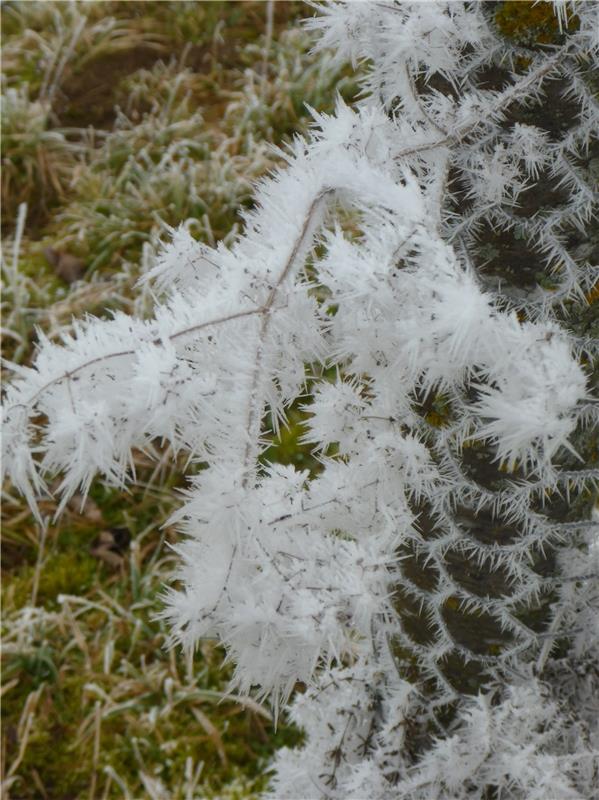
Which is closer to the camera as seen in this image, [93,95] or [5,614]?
[5,614]

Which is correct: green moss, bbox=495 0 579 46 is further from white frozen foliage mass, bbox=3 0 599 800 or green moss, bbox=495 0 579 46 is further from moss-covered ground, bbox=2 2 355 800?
moss-covered ground, bbox=2 2 355 800

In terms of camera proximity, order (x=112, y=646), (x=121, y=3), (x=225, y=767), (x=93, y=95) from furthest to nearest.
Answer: (x=121, y=3)
(x=93, y=95)
(x=112, y=646)
(x=225, y=767)

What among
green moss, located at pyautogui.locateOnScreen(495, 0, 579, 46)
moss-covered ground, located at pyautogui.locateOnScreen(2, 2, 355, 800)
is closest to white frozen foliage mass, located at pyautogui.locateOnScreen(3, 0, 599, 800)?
green moss, located at pyautogui.locateOnScreen(495, 0, 579, 46)

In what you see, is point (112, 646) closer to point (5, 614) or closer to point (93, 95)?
point (5, 614)

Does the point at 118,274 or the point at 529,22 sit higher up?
the point at 529,22

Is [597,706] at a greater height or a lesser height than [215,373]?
lesser

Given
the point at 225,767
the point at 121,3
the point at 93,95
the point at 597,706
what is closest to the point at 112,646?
the point at 225,767

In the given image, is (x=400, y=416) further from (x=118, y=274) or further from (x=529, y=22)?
(x=118, y=274)

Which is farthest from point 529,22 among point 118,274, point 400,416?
point 118,274
